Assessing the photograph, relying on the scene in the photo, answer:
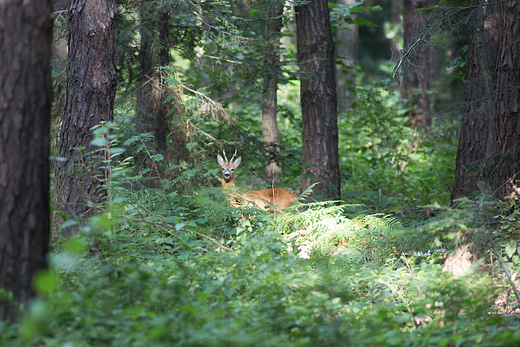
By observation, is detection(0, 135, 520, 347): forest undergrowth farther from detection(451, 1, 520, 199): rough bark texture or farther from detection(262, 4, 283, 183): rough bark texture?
detection(262, 4, 283, 183): rough bark texture

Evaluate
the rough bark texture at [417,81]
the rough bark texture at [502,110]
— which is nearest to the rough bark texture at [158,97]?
the rough bark texture at [502,110]

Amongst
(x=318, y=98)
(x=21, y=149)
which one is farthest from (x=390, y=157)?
(x=21, y=149)

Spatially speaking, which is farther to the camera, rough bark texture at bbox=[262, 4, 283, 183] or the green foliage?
the green foliage

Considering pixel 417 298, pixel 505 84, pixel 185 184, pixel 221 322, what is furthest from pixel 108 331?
pixel 505 84

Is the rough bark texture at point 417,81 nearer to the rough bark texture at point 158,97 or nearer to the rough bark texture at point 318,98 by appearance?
the rough bark texture at point 318,98

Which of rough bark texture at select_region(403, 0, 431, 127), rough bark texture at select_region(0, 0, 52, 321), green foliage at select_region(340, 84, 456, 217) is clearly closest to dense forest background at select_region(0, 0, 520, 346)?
rough bark texture at select_region(0, 0, 52, 321)

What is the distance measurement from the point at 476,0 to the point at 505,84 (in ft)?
6.60

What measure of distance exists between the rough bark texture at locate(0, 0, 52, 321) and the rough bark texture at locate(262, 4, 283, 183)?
15.7 feet

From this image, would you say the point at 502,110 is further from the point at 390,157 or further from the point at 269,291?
the point at 390,157

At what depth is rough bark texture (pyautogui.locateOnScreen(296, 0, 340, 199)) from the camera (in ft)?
25.8

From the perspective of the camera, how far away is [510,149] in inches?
204

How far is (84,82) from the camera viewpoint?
5051 mm

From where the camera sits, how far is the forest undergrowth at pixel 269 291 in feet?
8.09

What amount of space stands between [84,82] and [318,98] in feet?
14.0
